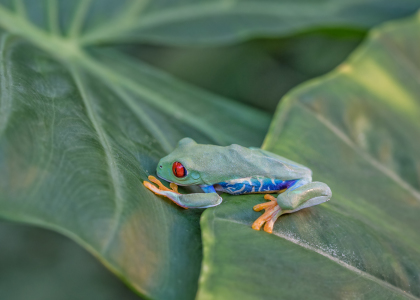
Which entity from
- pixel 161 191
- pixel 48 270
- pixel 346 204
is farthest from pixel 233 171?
pixel 48 270

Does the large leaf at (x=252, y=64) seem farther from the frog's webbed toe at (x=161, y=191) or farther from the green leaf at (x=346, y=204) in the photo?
the frog's webbed toe at (x=161, y=191)

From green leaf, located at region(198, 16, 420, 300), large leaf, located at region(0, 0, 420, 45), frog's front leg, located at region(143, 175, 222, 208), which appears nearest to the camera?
green leaf, located at region(198, 16, 420, 300)

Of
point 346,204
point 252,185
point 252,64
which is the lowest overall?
point 346,204

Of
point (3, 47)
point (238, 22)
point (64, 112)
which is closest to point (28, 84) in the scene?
point (64, 112)

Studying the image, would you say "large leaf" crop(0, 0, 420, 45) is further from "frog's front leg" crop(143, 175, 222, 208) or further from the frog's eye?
"frog's front leg" crop(143, 175, 222, 208)

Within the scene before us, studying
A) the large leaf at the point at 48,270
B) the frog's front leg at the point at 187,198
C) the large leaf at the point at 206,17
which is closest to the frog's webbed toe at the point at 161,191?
the frog's front leg at the point at 187,198

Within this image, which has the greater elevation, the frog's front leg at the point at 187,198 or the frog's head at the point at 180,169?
the frog's head at the point at 180,169

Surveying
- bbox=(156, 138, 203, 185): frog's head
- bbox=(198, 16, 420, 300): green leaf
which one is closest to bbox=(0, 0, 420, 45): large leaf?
bbox=(198, 16, 420, 300): green leaf

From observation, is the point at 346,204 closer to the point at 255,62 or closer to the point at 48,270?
the point at 48,270
